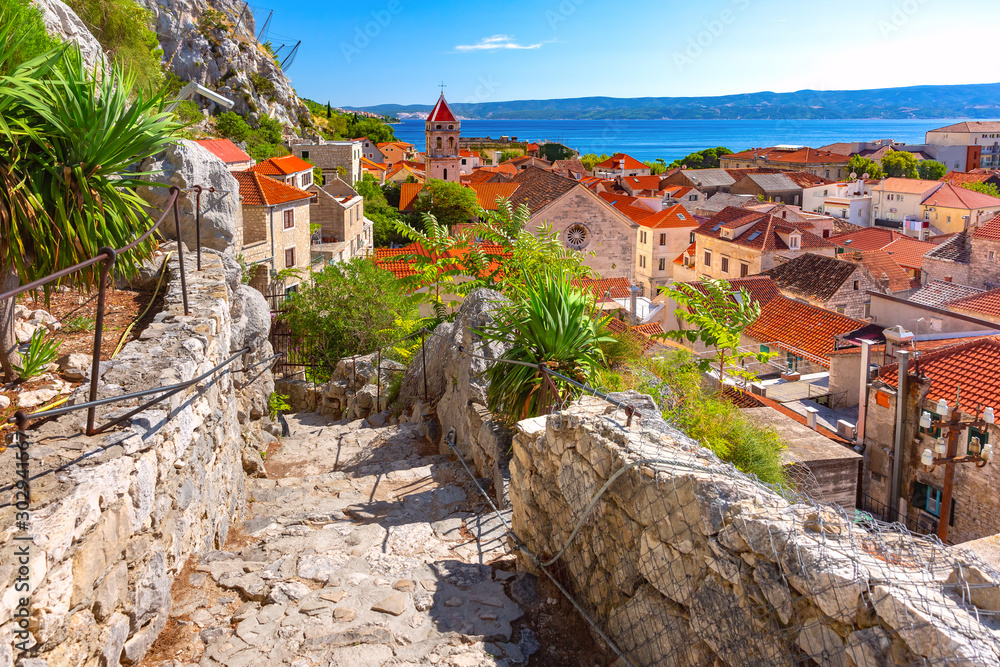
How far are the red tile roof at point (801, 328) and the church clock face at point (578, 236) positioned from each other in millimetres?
20143

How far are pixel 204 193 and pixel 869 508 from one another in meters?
14.6

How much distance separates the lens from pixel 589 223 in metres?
48.6

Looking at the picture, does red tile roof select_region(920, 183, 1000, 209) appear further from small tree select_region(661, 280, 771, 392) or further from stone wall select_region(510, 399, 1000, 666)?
stone wall select_region(510, 399, 1000, 666)

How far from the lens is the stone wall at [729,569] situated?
9.06ft

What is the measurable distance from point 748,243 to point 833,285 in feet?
37.1

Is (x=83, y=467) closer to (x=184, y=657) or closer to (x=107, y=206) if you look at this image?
(x=184, y=657)

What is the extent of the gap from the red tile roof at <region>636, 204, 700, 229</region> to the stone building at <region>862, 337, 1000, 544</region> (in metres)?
38.4

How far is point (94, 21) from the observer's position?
58.6 ft

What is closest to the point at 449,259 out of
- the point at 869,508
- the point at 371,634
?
the point at 371,634

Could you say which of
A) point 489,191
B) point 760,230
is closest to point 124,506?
point 760,230

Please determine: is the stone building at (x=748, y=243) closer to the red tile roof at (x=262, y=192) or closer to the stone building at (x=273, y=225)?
the stone building at (x=273, y=225)

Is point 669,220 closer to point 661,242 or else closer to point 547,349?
point 661,242

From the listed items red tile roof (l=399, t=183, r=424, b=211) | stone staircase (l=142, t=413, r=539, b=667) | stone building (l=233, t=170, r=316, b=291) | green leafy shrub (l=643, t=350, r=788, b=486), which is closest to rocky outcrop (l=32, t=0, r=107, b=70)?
stone staircase (l=142, t=413, r=539, b=667)

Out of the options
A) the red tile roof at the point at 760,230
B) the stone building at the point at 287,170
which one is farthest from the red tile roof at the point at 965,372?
the stone building at the point at 287,170
